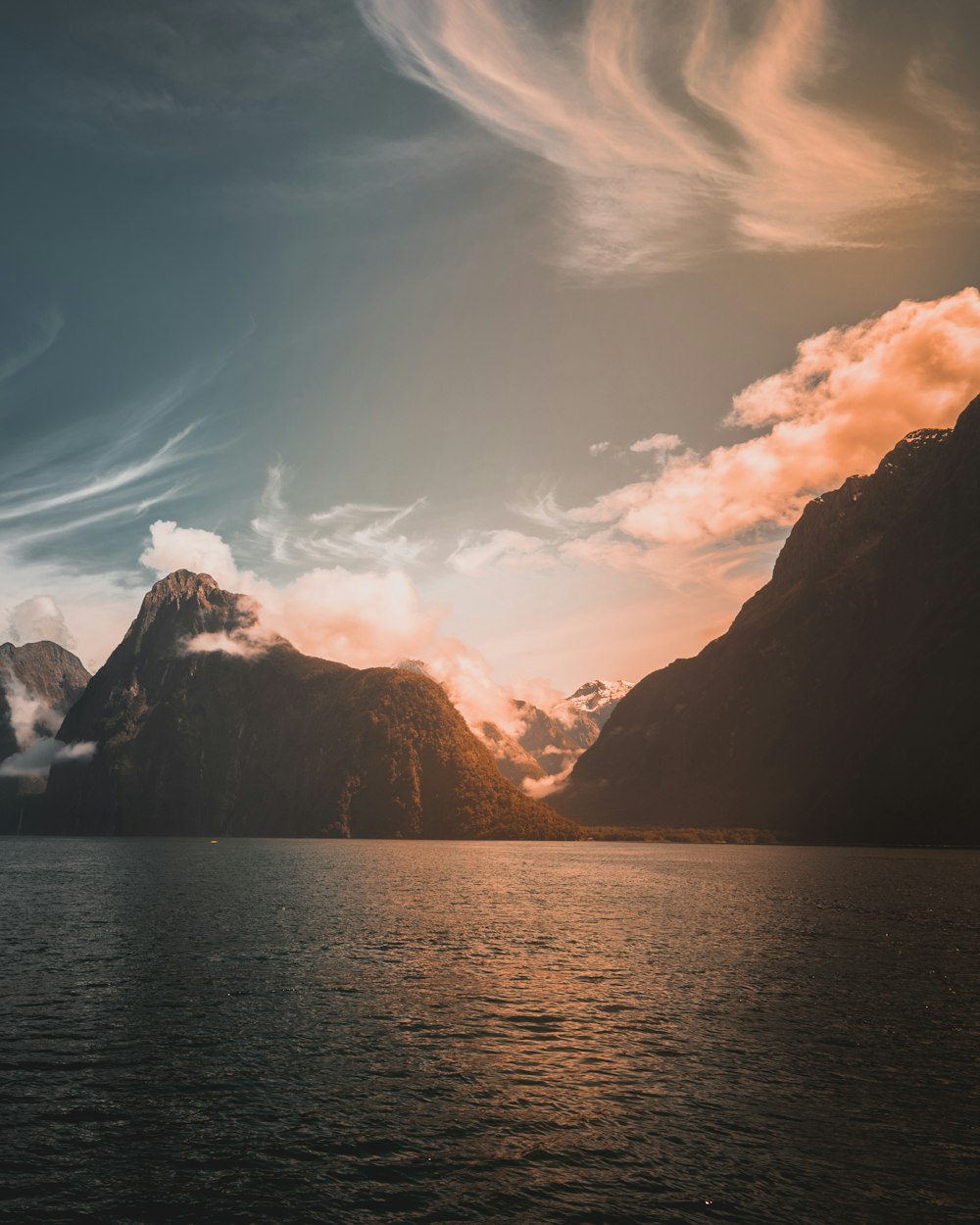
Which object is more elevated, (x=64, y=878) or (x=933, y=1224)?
(x=933, y=1224)

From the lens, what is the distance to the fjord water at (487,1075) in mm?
22375

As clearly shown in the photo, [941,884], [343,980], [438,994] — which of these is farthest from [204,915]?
[941,884]

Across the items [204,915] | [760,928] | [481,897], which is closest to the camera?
[760,928]

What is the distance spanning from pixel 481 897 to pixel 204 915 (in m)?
40.5

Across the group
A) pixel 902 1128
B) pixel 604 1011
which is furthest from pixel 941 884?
pixel 902 1128

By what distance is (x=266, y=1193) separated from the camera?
22359 mm

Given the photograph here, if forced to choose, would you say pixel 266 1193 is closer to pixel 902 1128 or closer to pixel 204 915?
pixel 902 1128

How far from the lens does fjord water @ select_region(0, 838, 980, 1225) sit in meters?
22.4

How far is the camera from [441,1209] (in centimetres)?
2142

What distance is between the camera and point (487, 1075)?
32.7 metres

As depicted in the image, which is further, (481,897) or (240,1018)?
(481,897)

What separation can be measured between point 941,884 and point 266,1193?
475 feet

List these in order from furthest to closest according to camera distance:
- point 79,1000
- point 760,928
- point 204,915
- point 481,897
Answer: point 481,897 → point 204,915 → point 760,928 → point 79,1000

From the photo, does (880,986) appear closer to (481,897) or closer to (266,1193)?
(266,1193)
